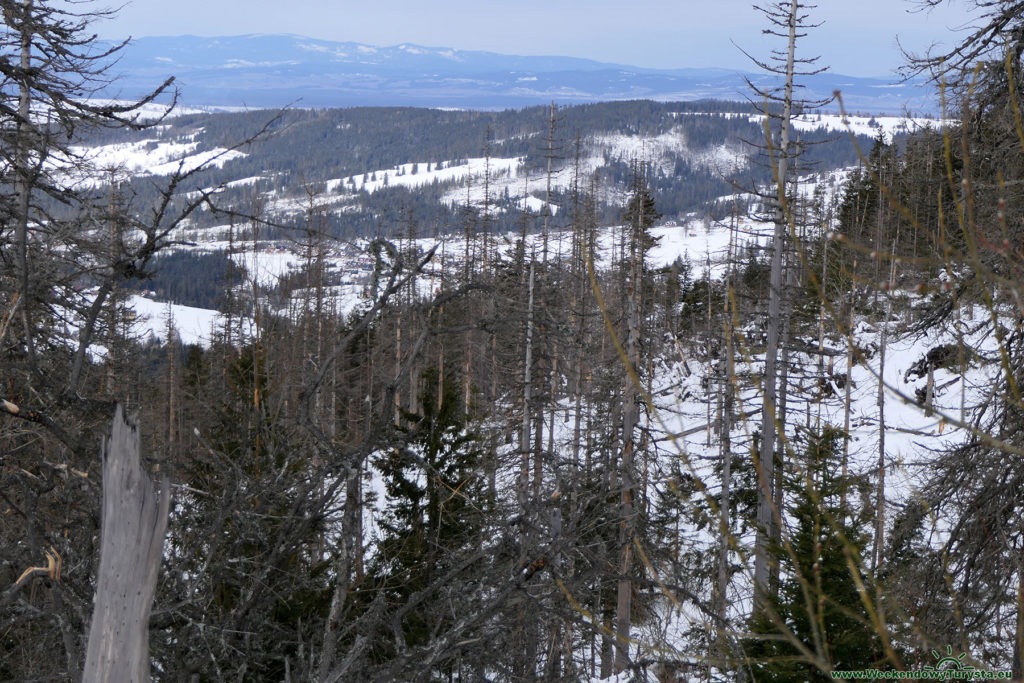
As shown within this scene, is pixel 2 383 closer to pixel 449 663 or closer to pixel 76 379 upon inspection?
pixel 76 379

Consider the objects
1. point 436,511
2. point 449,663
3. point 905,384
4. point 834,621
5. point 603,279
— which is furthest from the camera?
point 603,279

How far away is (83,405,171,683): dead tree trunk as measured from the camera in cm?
238

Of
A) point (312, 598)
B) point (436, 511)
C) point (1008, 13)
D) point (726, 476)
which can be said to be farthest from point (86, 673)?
point (726, 476)

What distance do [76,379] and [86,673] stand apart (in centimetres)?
173

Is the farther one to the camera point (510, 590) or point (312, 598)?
point (312, 598)

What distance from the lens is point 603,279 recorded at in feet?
137

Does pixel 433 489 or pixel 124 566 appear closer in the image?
pixel 124 566

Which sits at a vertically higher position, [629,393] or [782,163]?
[782,163]

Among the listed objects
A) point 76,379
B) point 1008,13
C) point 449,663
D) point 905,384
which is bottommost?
point 905,384

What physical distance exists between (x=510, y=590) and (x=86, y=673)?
6.49ft

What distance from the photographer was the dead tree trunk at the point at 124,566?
2.38 meters

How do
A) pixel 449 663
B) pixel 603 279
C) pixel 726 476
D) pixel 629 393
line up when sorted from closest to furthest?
pixel 449 663 → pixel 629 393 → pixel 726 476 → pixel 603 279

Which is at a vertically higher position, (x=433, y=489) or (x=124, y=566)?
(x=124, y=566)

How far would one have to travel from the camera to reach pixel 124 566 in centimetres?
241
